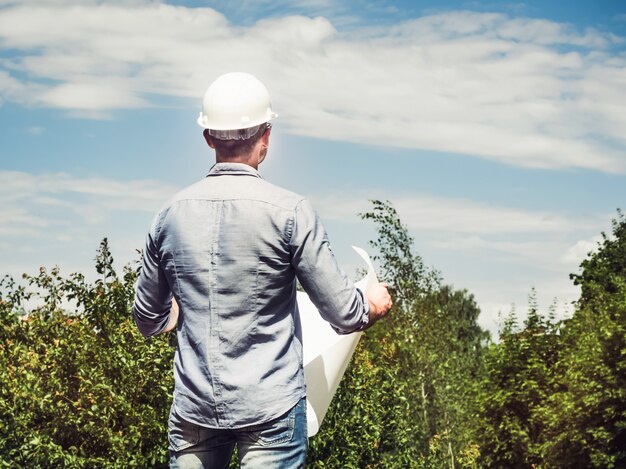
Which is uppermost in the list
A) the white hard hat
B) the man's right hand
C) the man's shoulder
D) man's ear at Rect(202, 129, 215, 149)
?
the white hard hat

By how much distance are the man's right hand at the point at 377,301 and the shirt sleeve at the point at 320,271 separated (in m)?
0.14

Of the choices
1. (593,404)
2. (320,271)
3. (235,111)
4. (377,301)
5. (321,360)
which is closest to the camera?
(320,271)

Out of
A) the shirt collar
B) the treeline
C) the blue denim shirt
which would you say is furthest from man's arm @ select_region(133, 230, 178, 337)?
the treeline

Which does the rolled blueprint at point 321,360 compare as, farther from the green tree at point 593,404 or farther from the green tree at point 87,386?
the green tree at point 593,404

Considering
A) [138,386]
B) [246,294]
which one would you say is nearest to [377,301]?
[246,294]

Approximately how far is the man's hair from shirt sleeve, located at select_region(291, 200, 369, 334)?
0.27 m

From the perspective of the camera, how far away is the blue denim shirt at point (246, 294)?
9.07 ft

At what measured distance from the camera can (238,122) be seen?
288 centimetres

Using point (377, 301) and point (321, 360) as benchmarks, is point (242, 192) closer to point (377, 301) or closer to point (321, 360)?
point (377, 301)

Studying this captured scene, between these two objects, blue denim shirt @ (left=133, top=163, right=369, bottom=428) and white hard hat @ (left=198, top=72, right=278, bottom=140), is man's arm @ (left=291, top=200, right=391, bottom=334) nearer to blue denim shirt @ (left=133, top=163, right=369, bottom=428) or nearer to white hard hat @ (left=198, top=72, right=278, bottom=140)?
blue denim shirt @ (left=133, top=163, right=369, bottom=428)

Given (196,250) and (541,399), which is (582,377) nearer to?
(541,399)

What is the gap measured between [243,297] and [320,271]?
0.25 m

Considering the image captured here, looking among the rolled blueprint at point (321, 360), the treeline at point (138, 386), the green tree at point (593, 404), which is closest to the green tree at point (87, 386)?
the treeline at point (138, 386)

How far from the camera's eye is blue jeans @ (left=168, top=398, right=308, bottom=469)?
9.08ft
